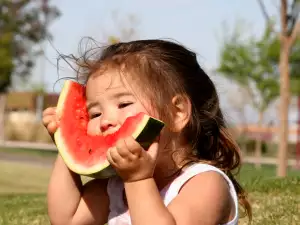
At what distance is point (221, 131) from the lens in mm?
3010

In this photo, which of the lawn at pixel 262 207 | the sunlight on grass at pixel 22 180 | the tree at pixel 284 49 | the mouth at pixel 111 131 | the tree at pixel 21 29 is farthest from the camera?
the tree at pixel 21 29

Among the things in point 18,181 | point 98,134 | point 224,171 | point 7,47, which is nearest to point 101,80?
point 98,134

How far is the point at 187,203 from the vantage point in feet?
7.94

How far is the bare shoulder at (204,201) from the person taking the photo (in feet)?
7.84

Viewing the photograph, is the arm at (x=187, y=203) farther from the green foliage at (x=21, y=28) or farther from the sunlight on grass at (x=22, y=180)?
the green foliage at (x=21, y=28)

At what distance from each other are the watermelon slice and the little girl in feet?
0.15

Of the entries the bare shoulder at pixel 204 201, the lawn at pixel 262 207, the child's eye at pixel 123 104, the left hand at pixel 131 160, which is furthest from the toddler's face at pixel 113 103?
the lawn at pixel 262 207

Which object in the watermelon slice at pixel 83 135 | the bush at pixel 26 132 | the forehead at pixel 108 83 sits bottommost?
the bush at pixel 26 132

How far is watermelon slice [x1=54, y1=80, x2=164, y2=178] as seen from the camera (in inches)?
94.8

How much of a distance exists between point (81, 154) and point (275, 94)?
4084 cm

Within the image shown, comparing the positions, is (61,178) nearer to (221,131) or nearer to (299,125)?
(221,131)

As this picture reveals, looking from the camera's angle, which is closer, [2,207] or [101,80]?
[101,80]

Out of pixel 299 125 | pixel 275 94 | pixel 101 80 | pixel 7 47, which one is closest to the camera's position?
pixel 101 80

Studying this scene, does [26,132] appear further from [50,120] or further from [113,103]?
[113,103]
